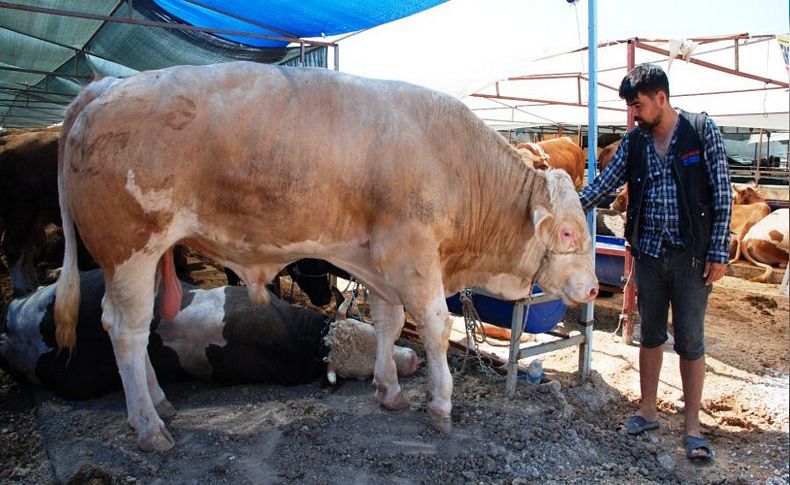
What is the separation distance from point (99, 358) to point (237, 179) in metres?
1.70

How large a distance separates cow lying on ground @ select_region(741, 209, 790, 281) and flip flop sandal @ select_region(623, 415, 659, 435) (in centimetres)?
595

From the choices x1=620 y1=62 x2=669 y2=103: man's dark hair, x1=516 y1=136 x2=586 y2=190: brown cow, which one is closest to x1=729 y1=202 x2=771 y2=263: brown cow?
x1=516 y1=136 x2=586 y2=190: brown cow

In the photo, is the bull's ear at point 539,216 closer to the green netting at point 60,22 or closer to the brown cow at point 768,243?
the green netting at point 60,22

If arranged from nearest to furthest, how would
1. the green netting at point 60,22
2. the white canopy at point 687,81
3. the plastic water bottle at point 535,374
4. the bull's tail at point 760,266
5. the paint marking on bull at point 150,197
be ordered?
the paint marking on bull at point 150,197
the plastic water bottle at point 535,374
the green netting at point 60,22
the white canopy at point 687,81
the bull's tail at point 760,266

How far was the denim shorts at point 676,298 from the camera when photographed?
11.6 feet

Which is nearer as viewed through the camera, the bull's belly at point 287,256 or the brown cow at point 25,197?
the bull's belly at point 287,256

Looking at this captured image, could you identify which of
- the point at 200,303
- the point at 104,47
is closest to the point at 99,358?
the point at 200,303

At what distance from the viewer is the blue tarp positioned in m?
5.39

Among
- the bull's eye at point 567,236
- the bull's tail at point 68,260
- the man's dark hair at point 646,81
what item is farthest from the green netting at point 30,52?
the man's dark hair at point 646,81

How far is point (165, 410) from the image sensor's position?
3.66 meters

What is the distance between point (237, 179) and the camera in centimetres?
316

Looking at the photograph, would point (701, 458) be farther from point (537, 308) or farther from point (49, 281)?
point (49, 281)

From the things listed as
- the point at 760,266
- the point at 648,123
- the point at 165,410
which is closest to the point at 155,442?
the point at 165,410

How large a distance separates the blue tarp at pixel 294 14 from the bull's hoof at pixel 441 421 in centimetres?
343
